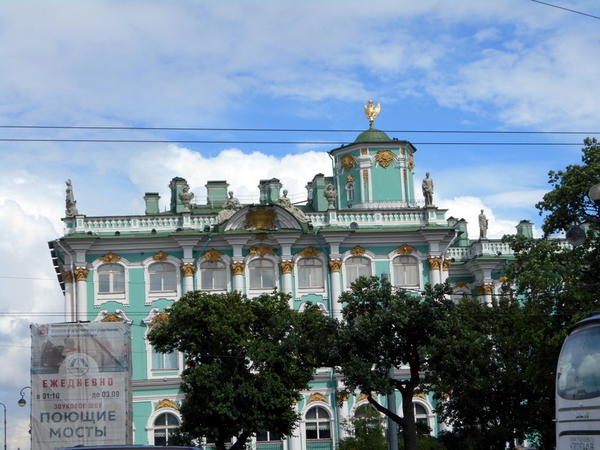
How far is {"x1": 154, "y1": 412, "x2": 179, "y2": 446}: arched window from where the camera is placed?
202 ft

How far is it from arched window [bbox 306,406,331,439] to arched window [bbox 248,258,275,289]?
26.3 feet

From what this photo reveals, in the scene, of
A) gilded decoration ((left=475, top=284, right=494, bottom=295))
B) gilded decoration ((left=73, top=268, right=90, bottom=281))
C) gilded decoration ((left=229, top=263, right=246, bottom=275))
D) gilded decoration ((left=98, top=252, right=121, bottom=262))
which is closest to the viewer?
gilded decoration ((left=73, top=268, right=90, bottom=281))

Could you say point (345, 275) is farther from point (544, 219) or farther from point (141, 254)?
point (544, 219)

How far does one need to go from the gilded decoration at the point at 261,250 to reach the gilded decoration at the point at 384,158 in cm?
1092

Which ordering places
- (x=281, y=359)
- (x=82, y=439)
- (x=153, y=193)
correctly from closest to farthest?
(x=82, y=439) < (x=281, y=359) < (x=153, y=193)

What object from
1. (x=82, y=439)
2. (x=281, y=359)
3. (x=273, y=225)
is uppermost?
(x=273, y=225)

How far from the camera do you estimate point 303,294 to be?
A: 64.8 m

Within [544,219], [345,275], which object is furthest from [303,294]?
[544,219]

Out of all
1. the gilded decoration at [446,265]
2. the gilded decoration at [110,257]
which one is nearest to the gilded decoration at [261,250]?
the gilded decoration at [110,257]

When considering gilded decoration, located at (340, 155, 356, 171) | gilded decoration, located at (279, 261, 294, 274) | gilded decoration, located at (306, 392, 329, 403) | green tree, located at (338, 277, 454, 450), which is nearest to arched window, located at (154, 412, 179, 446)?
gilded decoration, located at (306, 392, 329, 403)

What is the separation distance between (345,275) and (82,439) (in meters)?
34.3

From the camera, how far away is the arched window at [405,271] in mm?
65000

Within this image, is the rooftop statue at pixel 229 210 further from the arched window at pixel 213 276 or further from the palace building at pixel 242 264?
the arched window at pixel 213 276

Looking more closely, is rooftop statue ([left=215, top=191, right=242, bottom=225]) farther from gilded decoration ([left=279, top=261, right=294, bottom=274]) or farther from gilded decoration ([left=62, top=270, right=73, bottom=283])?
gilded decoration ([left=62, top=270, right=73, bottom=283])
